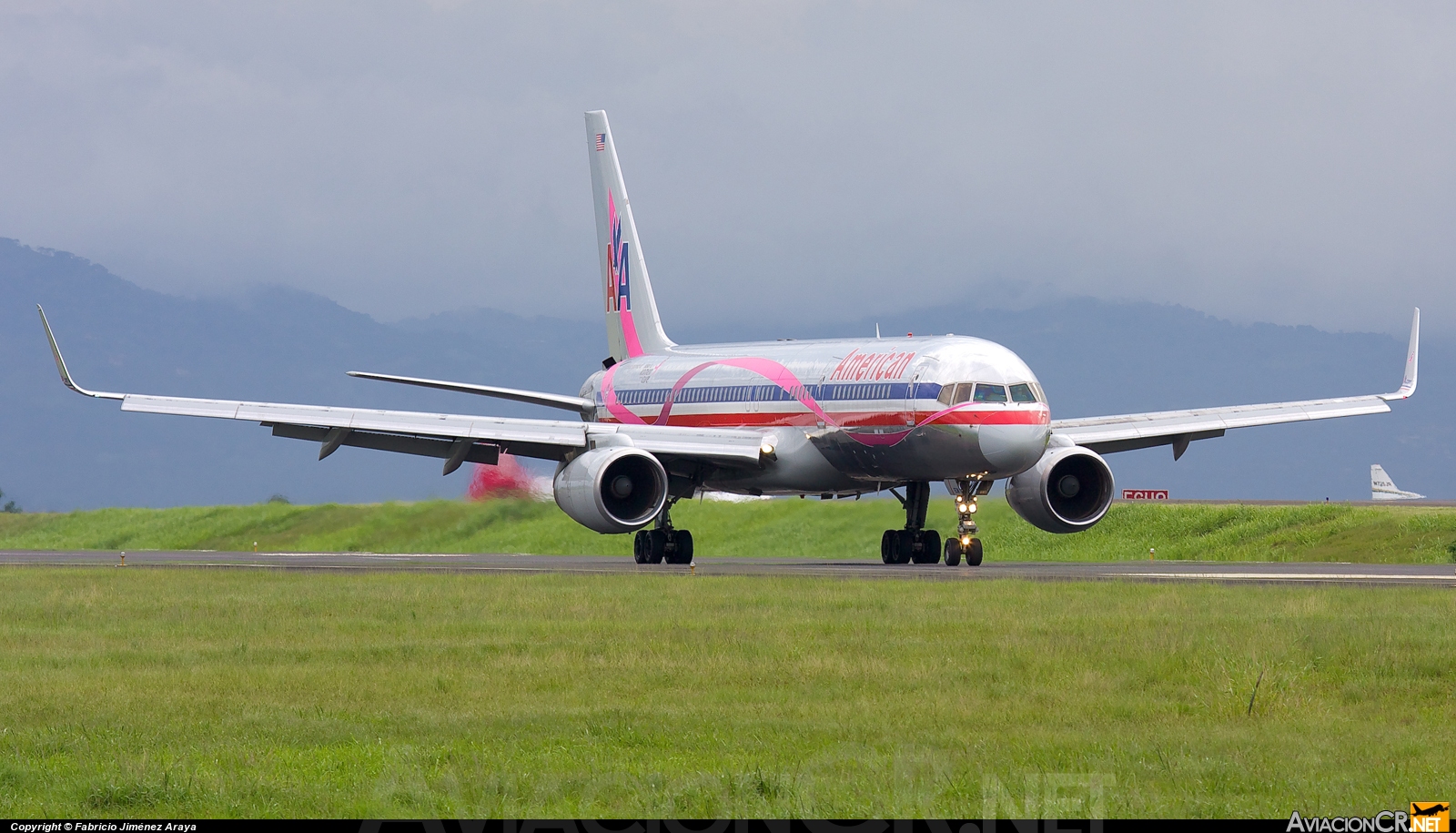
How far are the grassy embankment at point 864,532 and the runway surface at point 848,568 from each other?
5.90 meters

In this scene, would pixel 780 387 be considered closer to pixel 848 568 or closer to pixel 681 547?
pixel 681 547

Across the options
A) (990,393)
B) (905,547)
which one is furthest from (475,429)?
(990,393)

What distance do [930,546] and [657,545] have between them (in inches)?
230

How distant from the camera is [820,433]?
36.9 meters

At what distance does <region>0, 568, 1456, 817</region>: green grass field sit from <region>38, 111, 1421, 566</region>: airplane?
10262 mm

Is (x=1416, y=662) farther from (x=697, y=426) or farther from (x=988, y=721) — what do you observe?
(x=697, y=426)

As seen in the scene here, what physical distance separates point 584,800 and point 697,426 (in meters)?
30.7

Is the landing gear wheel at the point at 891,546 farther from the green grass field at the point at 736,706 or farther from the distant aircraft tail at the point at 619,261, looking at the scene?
the green grass field at the point at 736,706

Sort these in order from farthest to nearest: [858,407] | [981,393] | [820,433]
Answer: [820,433] < [858,407] < [981,393]

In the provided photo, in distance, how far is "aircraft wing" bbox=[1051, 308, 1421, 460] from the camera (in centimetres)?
3900

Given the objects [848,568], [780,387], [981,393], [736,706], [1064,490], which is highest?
[780,387]

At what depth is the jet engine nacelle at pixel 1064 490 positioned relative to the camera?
1431 inches

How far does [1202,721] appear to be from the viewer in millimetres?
13406

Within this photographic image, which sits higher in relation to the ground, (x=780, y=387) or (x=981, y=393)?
(x=780, y=387)
